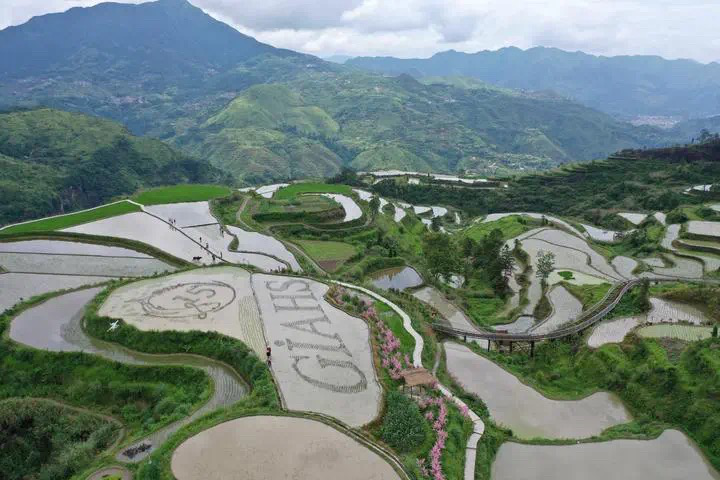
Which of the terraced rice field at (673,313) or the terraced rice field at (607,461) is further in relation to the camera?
the terraced rice field at (673,313)

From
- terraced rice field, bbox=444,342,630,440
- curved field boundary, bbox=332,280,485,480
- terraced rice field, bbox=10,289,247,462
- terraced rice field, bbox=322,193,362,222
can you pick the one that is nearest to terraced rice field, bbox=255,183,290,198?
terraced rice field, bbox=322,193,362,222

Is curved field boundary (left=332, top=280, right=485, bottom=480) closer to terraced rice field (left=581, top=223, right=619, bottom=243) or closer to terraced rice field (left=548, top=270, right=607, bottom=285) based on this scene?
terraced rice field (left=548, top=270, right=607, bottom=285)

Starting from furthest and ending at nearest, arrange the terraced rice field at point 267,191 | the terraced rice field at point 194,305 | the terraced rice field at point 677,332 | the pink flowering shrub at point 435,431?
the terraced rice field at point 267,191, the terraced rice field at point 677,332, the terraced rice field at point 194,305, the pink flowering shrub at point 435,431

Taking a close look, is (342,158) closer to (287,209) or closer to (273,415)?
(287,209)

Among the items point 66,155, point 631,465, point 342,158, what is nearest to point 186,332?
point 631,465

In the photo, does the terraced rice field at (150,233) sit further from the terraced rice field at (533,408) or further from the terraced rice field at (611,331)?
the terraced rice field at (611,331)

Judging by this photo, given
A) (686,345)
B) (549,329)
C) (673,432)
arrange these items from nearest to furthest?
(673,432) < (686,345) < (549,329)

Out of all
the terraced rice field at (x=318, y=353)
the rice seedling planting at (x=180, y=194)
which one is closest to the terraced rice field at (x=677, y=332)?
the terraced rice field at (x=318, y=353)
